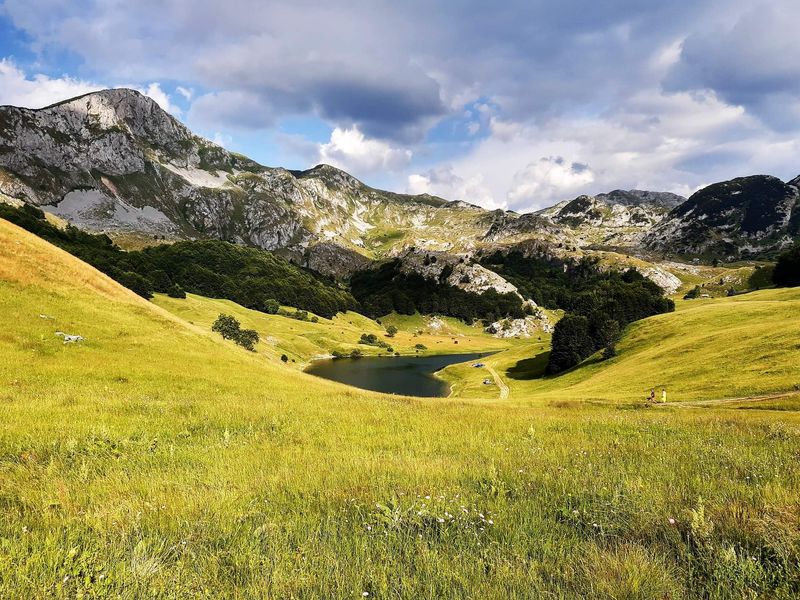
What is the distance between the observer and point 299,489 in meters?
6.79

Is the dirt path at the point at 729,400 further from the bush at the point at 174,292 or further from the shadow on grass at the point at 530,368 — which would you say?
the bush at the point at 174,292

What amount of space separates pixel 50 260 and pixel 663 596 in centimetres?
5182

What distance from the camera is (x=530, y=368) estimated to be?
141m

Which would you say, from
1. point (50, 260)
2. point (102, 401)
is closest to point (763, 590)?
point (102, 401)

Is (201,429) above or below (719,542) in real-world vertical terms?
below

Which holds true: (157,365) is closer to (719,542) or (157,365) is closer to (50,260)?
(50,260)

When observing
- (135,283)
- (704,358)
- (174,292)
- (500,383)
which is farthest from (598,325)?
(135,283)

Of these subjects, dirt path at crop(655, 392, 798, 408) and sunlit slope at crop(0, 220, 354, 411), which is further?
dirt path at crop(655, 392, 798, 408)

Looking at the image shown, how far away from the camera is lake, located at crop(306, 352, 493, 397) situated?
13580 centimetres

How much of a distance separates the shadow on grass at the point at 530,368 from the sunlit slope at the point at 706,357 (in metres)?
35.2

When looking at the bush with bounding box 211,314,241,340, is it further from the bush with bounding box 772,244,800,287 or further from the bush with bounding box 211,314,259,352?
the bush with bounding box 772,244,800,287

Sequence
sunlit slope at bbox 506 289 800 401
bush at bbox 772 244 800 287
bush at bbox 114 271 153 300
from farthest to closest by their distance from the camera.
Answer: bush at bbox 114 271 153 300 < bush at bbox 772 244 800 287 < sunlit slope at bbox 506 289 800 401

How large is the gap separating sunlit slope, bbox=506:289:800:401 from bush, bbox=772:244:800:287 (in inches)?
2000

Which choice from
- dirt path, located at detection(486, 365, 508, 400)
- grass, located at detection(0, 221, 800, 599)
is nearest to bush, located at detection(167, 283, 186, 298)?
dirt path, located at detection(486, 365, 508, 400)
